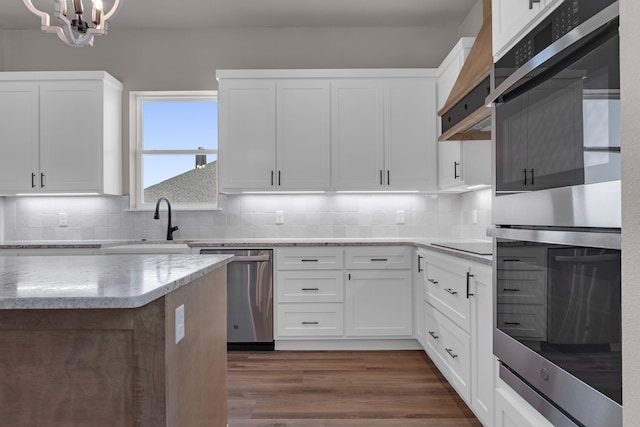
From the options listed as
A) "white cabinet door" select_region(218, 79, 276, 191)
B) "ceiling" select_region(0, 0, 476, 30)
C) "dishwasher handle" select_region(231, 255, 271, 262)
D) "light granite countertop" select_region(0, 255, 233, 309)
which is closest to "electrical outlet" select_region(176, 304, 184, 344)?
"light granite countertop" select_region(0, 255, 233, 309)

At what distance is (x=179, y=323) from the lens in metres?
1.35

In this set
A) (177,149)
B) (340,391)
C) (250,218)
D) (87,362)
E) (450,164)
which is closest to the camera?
(87,362)

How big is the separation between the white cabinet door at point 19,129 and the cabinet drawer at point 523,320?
404cm

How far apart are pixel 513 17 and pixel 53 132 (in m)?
3.87

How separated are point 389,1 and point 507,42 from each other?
8.79 ft

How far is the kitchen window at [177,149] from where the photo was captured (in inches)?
172

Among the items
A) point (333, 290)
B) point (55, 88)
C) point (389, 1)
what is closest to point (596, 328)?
point (333, 290)

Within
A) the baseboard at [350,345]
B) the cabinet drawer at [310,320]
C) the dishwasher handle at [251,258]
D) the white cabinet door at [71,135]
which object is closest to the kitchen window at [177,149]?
the white cabinet door at [71,135]

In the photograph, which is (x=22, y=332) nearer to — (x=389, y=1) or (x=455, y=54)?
(x=455, y=54)

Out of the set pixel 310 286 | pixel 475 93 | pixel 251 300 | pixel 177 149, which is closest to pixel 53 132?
pixel 177 149

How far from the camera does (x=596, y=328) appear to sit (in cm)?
90

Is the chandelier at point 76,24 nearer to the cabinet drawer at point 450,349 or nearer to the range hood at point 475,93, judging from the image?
the range hood at point 475,93

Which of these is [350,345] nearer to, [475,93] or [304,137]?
[304,137]

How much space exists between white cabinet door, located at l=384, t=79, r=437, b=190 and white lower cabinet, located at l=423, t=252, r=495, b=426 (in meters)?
0.97
